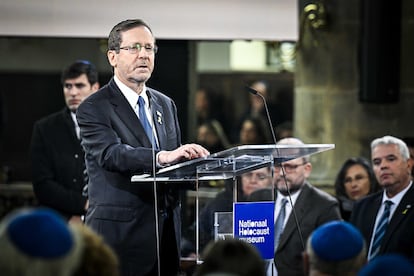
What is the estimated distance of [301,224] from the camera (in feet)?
26.7

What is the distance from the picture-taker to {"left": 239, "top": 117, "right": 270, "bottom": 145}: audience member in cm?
1381

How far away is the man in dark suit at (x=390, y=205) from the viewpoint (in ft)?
24.5

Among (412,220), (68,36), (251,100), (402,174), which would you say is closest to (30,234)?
(412,220)

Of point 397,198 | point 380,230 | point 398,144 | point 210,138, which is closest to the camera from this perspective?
point 380,230

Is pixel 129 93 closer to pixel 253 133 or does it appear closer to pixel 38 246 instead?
pixel 38 246

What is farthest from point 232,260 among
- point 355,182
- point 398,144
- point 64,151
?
point 355,182

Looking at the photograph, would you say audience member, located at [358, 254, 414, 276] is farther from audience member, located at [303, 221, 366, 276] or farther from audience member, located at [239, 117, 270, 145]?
audience member, located at [239, 117, 270, 145]

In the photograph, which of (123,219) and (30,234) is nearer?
(30,234)

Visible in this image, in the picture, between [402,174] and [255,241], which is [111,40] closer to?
[255,241]

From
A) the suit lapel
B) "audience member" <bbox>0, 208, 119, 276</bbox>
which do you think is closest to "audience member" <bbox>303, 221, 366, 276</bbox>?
"audience member" <bbox>0, 208, 119, 276</bbox>

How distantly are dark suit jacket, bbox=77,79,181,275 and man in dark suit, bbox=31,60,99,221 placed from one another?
7.36ft

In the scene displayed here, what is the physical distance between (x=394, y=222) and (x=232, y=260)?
3.72 meters

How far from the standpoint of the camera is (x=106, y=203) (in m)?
6.00

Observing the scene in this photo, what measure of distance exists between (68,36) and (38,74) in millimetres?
4282
